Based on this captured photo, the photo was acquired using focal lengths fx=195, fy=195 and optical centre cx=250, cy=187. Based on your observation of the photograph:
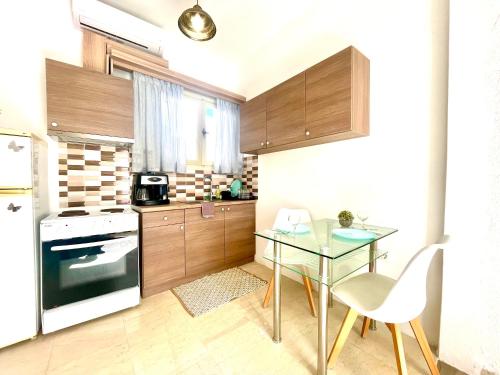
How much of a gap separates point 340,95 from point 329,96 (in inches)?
3.8

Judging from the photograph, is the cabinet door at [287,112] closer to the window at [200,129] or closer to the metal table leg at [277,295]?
the window at [200,129]

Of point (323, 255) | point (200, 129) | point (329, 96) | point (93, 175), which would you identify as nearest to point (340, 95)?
point (329, 96)

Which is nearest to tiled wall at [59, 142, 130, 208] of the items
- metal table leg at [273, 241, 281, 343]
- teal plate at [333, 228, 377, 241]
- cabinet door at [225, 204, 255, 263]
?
cabinet door at [225, 204, 255, 263]

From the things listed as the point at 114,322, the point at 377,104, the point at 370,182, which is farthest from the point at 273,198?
the point at 114,322

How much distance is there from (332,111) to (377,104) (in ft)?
1.24

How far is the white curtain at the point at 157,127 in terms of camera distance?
2.09 m

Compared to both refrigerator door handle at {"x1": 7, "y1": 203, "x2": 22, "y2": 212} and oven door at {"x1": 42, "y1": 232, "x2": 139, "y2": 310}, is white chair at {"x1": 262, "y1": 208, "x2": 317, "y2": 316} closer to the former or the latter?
oven door at {"x1": 42, "y1": 232, "x2": 139, "y2": 310}

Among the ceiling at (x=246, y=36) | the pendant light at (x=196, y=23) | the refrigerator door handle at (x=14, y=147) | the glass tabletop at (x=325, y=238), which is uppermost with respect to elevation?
the ceiling at (x=246, y=36)

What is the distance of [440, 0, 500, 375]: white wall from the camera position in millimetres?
1107

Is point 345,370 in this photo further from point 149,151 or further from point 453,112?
point 149,151

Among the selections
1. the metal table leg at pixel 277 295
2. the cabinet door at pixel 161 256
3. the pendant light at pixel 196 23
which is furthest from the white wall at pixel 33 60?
the metal table leg at pixel 277 295

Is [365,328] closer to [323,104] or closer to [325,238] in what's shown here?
[325,238]

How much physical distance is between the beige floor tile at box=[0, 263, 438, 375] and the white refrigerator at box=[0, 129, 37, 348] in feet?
0.67

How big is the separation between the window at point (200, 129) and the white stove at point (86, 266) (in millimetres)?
1260
